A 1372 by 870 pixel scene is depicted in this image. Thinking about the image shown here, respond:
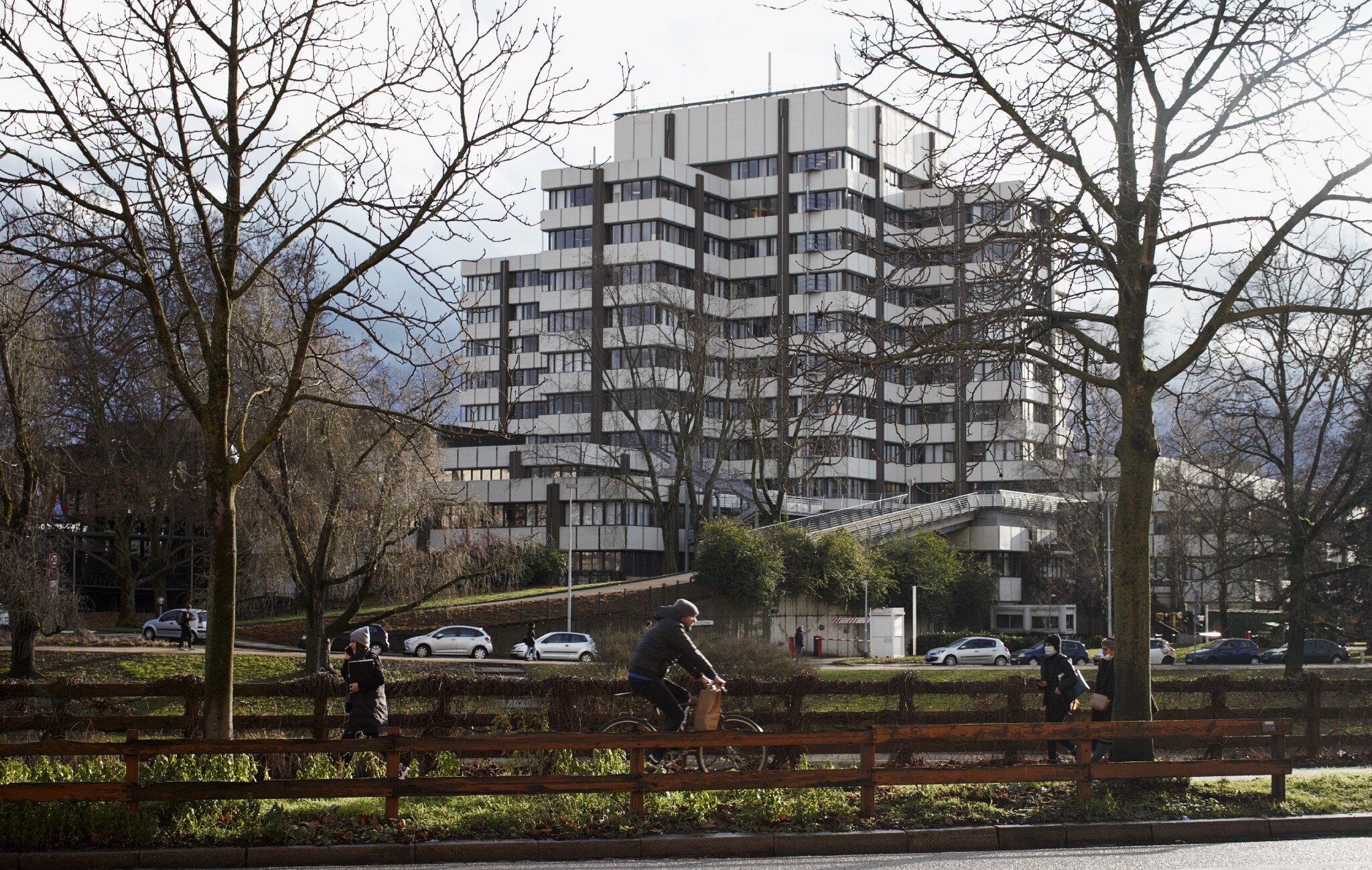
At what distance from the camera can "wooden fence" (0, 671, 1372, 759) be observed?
14.7 metres

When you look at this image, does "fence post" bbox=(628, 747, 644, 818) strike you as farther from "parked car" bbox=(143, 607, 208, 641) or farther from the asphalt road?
"parked car" bbox=(143, 607, 208, 641)

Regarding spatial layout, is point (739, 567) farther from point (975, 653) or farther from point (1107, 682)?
point (1107, 682)

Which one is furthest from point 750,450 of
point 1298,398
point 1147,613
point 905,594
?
point 1147,613

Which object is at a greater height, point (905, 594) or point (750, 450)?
point (750, 450)

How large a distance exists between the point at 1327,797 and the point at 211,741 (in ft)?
35.4

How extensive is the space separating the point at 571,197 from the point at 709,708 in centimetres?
8285

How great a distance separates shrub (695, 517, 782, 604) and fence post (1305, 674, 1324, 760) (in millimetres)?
39344

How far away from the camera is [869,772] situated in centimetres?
1174

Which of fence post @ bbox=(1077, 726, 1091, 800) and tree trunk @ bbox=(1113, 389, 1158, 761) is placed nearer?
fence post @ bbox=(1077, 726, 1091, 800)

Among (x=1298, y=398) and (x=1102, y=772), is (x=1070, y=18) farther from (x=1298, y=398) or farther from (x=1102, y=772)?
(x=1298, y=398)

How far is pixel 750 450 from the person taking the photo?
79500mm

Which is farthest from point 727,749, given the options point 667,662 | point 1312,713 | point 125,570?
point 125,570

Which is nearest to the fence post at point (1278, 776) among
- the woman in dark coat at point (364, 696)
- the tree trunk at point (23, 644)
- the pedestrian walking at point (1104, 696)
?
the pedestrian walking at point (1104, 696)

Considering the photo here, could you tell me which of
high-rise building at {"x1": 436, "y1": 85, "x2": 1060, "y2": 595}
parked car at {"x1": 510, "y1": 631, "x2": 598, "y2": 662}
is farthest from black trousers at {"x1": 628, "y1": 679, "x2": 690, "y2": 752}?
high-rise building at {"x1": 436, "y1": 85, "x2": 1060, "y2": 595}
